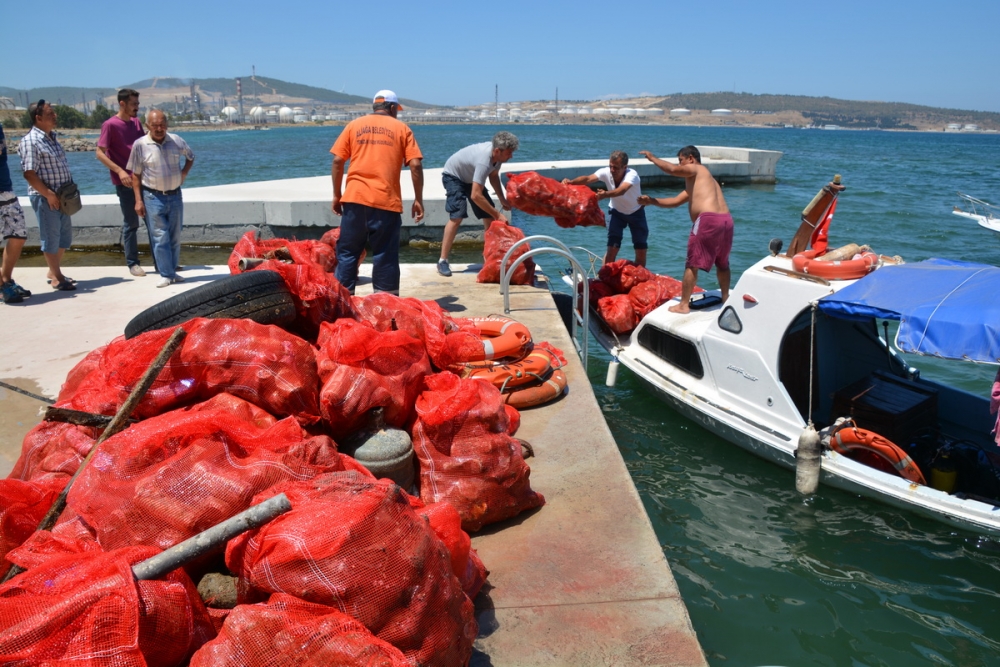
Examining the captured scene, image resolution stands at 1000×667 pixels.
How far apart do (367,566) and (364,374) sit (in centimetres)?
162

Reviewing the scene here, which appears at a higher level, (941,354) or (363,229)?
(363,229)

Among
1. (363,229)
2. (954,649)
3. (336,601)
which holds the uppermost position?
(363,229)

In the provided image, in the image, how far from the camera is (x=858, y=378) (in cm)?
645

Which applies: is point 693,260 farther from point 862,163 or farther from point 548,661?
point 862,163

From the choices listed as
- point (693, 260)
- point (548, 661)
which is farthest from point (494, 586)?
point (693, 260)

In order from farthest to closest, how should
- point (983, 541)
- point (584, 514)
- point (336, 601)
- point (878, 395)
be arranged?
1. point (878, 395)
2. point (983, 541)
3. point (584, 514)
4. point (336, 601)

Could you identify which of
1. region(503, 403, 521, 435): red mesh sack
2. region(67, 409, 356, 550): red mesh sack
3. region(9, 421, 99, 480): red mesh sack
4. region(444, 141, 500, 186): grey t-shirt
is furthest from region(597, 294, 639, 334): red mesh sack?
region(9, 421, 99, 480): red mesh sack

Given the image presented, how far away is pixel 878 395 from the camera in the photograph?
5.78m

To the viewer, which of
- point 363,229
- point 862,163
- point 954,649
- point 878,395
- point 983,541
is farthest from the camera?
point 862,163

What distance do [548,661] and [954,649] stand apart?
3034 millimetres

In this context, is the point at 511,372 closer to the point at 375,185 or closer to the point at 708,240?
the point at 375,185

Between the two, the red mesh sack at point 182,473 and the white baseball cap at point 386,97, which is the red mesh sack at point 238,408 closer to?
the red mesh sack at point 182,473

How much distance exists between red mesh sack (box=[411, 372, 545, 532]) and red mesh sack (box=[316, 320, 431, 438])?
0.16m

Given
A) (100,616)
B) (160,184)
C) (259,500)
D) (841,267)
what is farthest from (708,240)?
(100,616)
